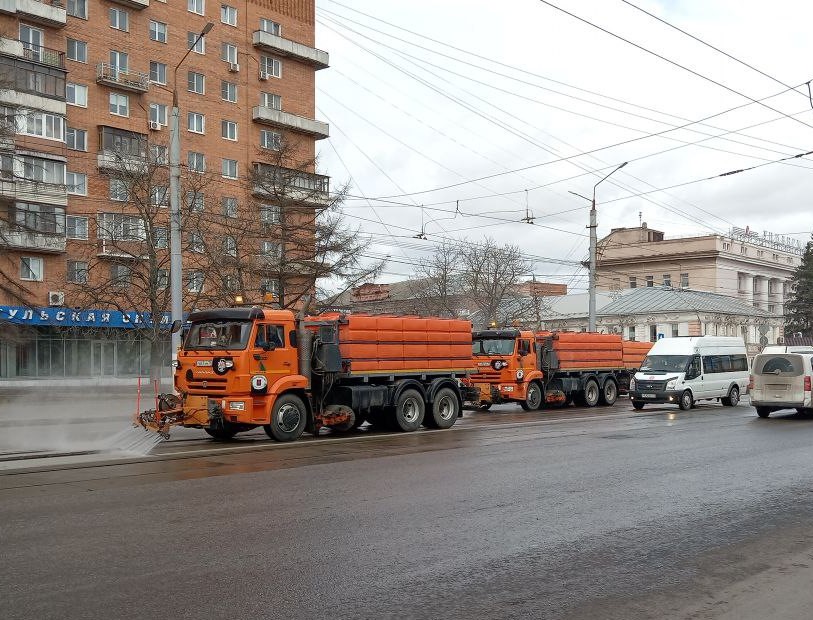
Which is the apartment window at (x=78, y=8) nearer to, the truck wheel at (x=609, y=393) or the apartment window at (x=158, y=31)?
the apartment window at (x=158, y=31)

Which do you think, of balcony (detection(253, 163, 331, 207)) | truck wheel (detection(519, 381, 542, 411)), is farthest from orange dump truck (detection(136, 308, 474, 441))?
balcony (detection(253, 163, 331, 207))

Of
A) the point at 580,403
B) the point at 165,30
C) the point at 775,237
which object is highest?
the point at 165,30

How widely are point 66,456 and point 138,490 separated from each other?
4874 mm

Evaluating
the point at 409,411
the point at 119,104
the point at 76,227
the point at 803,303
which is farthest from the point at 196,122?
the point at 803,303

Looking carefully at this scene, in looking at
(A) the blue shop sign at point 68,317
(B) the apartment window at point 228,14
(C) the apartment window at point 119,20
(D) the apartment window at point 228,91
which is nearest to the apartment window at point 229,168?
(D) the apartment window at point 228,91

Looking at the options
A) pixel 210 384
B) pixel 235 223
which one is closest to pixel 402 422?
pixel 210 384

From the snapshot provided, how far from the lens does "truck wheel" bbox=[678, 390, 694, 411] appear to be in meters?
27.2

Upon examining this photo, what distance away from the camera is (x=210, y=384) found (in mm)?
16031

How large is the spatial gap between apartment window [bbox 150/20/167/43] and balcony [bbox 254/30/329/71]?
648cm

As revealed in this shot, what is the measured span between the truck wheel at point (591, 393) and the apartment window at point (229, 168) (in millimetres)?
31951

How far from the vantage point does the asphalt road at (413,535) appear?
5.77 metres

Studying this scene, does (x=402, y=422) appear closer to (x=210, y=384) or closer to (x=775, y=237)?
(x=210, y=384)

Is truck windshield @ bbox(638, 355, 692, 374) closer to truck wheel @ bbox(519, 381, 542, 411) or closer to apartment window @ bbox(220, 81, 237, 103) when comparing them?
truck wheel @ bbox(519, 381, 542, 411)

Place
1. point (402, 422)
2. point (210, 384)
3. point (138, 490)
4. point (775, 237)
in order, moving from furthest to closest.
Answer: point (775, 237) → point (402, 422) → point (210, 384) → point (138, 490)
